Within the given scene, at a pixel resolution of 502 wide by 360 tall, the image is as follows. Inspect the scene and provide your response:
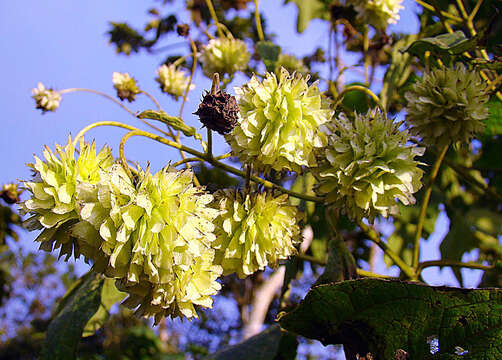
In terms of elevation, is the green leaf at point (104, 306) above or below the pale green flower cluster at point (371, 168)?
below

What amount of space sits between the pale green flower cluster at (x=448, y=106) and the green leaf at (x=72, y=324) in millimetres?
1196

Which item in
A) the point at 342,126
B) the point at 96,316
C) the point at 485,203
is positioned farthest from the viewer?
the point at 485,203

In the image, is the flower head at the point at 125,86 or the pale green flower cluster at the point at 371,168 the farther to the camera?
the flower head at the point at 125,86

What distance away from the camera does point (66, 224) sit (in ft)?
3.14

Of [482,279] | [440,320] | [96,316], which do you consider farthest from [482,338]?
[96,316]

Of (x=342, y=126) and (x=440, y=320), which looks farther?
(x=342, y=126)

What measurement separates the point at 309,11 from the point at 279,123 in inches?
65.5

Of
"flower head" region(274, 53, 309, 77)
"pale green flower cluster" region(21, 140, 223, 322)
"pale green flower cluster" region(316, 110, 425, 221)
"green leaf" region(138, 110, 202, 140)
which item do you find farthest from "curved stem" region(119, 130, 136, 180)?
"flower head" region(274, 53, 309, 77)

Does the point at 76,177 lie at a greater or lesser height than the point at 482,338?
greater

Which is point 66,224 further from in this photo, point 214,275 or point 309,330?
point 309,330

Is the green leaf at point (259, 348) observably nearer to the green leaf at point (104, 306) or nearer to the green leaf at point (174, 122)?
the green leaf at point (104, 306)

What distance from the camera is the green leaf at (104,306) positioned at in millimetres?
1602

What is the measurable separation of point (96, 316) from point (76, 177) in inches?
33.8

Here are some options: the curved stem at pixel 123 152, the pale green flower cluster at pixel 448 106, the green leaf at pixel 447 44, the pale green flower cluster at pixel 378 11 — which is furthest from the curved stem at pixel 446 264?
the pale green flower cluster at pixel 378 11
